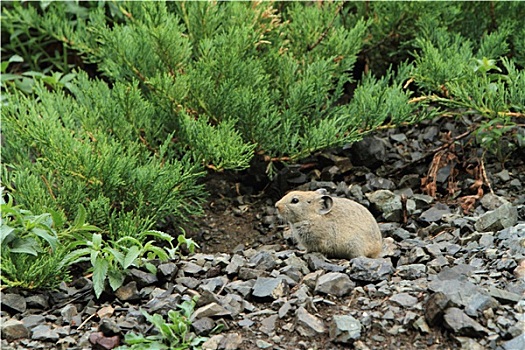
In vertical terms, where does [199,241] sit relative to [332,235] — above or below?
below

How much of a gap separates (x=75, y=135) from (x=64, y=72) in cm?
219

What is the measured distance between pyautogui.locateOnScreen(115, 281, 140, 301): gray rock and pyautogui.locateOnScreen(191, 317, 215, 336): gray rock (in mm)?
516

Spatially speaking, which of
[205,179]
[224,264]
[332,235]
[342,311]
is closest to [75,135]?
[205,179]

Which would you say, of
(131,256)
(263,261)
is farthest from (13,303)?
(263,261)

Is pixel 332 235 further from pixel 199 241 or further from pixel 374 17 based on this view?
pixel 374 17

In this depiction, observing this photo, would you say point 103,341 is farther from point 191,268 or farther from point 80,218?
point 80,218

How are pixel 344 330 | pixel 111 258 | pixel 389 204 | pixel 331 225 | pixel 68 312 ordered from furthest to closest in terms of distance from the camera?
pixel 389 204
pixel 331 225
pixel 111 258
pixel 68 312
pixel 344 330

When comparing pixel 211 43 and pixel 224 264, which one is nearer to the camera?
pixel 224 264

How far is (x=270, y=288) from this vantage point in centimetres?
417

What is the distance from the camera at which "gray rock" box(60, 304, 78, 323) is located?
411 cm

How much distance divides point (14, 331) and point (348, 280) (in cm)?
167

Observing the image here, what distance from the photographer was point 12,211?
4.20 meters

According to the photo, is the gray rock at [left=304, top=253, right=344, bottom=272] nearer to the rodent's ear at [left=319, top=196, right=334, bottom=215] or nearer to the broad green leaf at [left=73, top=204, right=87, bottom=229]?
the rodent's ear at [left=319, top=196, right=334, bottom=215]

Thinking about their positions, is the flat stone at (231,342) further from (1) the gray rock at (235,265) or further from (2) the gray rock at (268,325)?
(1) the gray rock at (235,265)
